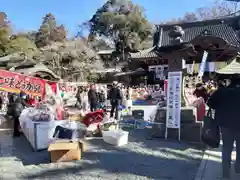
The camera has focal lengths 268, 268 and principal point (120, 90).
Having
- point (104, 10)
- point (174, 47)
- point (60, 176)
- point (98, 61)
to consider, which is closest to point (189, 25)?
point (98, 61)

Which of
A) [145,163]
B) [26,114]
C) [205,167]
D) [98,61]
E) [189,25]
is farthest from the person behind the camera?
[98,61]

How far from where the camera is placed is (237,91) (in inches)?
158

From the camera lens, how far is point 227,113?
13.4 feet

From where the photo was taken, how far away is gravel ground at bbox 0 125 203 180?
4.50 metres

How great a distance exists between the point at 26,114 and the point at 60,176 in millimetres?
3158

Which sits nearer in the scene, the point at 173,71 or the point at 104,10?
the point at 173,71

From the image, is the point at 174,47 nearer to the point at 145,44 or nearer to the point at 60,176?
the point at 60,176

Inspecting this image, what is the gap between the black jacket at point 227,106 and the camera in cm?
402

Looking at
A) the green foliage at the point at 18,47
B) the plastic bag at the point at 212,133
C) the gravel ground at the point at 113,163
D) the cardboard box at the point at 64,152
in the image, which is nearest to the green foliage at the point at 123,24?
the green foliage at the point at 18,47

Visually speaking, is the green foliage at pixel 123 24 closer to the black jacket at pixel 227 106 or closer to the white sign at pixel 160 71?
the white sign at pixel 160 71

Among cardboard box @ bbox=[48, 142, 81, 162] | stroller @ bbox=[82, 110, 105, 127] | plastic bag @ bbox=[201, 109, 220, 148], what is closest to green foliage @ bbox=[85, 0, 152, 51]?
stroller @ bbox=[82, 110, 105, 127]

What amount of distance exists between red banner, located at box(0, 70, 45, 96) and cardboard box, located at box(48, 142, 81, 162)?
3267mm

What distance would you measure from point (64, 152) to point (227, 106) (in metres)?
3.05

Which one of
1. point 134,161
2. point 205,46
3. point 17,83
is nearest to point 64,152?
point 134,161
